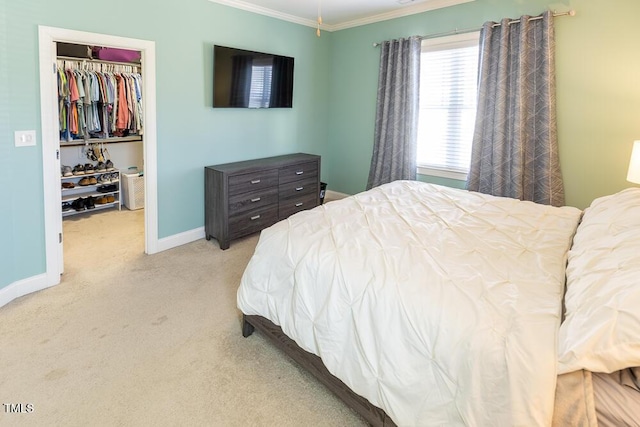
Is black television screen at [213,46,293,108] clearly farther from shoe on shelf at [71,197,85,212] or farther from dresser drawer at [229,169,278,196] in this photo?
shoe on shelf at [71,197,85,212]

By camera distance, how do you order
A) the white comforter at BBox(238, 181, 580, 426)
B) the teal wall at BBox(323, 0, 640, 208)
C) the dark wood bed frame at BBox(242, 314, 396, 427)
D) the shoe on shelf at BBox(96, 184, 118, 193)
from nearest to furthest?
the white comforter at BBox(238, 181, 580, 426), the dark wood bed frame at BBox(242, 314, 396, 427), the teal wall at BBox(323, 0, 640, 208), the shoe on shelf at BBox(96, 184, 118, 193)

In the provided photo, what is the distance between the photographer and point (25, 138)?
2775mm

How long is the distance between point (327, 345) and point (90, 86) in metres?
4.30

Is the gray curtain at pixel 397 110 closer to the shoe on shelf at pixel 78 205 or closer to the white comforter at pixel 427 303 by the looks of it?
the white comforter at pixel 427 303

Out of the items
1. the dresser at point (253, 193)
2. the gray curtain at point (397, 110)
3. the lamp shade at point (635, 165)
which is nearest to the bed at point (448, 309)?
the lamp shade at point (635, 165)

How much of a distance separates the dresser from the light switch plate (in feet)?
4.99

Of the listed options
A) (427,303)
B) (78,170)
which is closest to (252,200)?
(78,170)

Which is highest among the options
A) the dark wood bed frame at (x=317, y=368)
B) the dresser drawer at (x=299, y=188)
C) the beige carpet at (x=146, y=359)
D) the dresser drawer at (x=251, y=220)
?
the dresser drawer at (x=299, y=188)

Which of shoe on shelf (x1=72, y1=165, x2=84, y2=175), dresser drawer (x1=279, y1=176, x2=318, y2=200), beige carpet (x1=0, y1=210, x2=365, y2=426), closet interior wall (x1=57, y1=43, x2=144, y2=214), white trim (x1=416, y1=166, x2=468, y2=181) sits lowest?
beige carpet (x1=0, y1=210, x2=365, y2=426)

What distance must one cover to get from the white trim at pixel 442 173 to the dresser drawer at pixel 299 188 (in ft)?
4.26

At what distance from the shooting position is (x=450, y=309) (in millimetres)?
1417

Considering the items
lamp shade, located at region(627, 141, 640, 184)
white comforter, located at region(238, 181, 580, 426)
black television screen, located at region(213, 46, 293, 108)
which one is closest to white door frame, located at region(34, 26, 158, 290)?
black television screen, located at region(213, 46, 293, 108)

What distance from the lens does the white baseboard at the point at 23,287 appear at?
9.01 feet

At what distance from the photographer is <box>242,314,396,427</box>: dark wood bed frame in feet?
5.38
